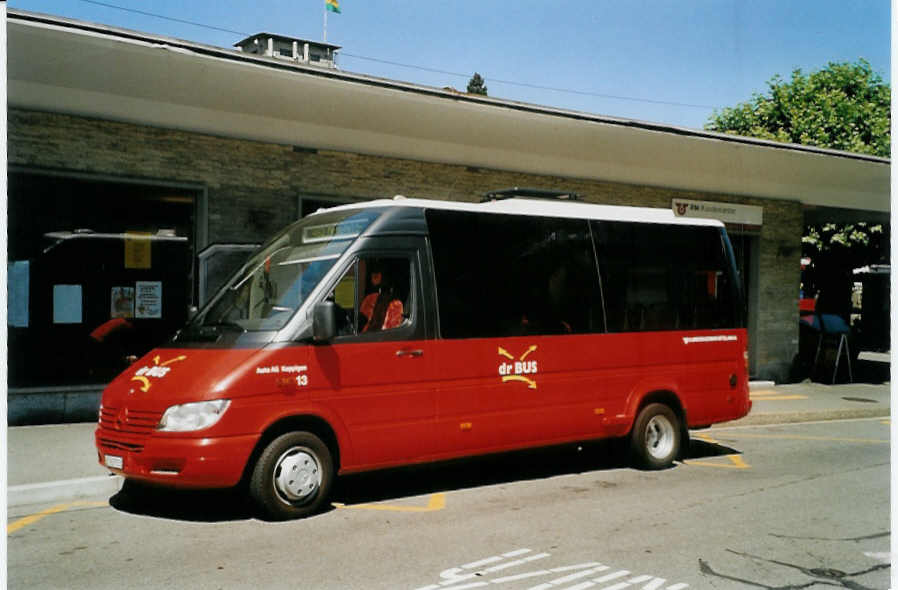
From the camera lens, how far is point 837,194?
21172 mm

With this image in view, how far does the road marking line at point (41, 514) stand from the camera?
7327 mm

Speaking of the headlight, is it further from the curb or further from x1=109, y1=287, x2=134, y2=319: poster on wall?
x1=109, y1=287, x2=134, y2=319: poster on wall

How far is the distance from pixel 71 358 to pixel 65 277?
108 centimetres

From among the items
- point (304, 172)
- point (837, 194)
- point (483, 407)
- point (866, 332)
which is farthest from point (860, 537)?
point (866, 332)

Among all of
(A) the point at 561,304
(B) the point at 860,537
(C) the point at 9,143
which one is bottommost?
(B) the point at 860,537

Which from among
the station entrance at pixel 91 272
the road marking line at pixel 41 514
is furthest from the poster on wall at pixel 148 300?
the road marking line at pixel 41 514

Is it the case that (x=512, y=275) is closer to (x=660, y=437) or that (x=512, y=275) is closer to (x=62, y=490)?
(x=660, y=437)

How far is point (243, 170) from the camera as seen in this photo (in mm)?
13344

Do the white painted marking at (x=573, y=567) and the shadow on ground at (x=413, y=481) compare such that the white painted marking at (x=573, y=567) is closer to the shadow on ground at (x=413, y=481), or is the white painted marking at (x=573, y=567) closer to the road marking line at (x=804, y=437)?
the shadow on ground at (x=413, y=481)

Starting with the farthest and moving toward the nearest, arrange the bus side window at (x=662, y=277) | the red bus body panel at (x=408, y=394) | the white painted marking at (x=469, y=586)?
1. the bus side window at (x=662, y=277)
2. the red bus body panel at (x=408, y=394)
3. the white painted marking at (x=469, y=586)

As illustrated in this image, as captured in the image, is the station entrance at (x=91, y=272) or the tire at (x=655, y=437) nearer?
the tire at (x=655, y=437)

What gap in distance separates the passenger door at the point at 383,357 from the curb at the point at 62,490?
8.07 feet

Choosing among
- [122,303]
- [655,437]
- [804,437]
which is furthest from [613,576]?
[122,303]

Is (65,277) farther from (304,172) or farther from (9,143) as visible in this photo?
(304,172)
